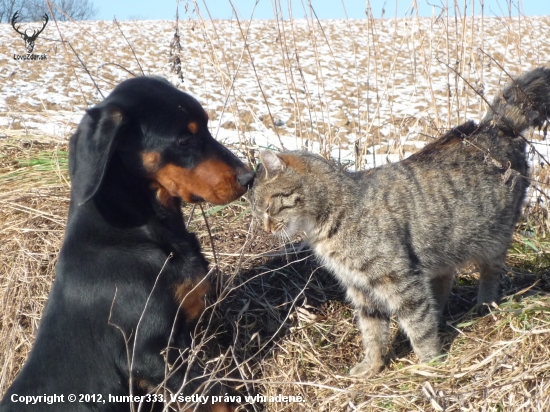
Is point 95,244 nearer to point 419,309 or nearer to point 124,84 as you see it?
point 124,84

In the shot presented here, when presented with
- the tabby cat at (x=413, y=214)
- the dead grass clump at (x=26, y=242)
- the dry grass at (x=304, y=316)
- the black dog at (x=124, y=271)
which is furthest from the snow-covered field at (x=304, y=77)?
the black dog at (x=124, y=271)

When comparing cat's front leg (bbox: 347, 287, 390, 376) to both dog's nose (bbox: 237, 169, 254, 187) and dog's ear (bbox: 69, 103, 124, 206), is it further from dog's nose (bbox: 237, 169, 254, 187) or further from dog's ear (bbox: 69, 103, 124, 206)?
dog's ear (bbox: 69, 103, 124, 206)

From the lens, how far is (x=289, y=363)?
3012 mm

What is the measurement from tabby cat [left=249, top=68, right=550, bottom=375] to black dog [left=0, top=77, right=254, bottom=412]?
71 cm

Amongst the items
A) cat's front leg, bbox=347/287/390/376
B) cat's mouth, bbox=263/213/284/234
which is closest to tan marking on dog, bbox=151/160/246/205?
cat's mouth, bbox=263/213/284/234

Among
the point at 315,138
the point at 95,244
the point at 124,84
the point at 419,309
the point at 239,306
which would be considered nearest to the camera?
the point at 95,244

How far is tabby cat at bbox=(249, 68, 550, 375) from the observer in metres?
2.86

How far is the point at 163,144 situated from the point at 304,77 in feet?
14.5

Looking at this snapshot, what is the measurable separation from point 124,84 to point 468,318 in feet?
7.06

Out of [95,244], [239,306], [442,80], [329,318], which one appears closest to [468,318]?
[329,318]


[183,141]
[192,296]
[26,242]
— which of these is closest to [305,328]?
[192,296]

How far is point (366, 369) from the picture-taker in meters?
2.97

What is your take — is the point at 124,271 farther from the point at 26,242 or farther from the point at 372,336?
the point at 26,242

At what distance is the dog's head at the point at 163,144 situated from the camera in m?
2.34
